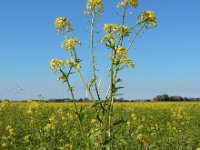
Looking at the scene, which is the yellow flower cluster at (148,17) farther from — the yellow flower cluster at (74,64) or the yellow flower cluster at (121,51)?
the yellow flower cluster at (74,64)

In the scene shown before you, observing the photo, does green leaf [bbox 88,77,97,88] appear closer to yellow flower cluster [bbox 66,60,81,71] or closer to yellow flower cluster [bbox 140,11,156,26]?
yellow flower cluster [bbox 66,60,81,71]

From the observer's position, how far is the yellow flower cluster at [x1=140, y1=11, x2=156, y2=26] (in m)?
4.73

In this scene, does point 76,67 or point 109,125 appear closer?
point 109,125

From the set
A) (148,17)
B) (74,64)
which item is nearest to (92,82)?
(74,64)

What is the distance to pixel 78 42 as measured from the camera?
4.95 meters

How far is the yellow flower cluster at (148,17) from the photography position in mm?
4734

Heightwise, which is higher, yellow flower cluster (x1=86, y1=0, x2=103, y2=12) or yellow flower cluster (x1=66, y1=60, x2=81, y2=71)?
yellow flower cluster (x1=86, y1=0, x2=103, y2=12)

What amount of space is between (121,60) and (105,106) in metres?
0.55

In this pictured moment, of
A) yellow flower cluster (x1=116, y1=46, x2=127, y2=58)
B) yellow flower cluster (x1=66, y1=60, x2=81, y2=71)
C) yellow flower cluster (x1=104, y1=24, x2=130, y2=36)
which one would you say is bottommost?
yellow flower cluster (x1=66, y1=60, x2=81, y2=71)

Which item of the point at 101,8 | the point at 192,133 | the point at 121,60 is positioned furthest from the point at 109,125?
the point at 192,133

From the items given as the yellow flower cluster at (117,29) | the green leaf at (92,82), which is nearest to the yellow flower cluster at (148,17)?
the yellow flower cluster at (117,29)

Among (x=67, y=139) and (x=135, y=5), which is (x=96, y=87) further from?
(x=67, y=139)

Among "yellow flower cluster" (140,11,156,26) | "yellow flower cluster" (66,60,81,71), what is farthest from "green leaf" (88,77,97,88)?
"yellow flower cluster" (140,11,156,26)

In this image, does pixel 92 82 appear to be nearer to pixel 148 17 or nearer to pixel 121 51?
pixel 121 51
